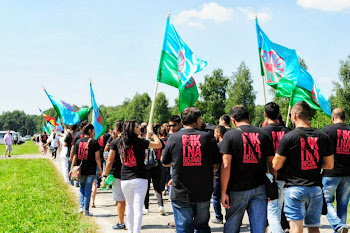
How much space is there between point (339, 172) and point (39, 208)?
6.62 m

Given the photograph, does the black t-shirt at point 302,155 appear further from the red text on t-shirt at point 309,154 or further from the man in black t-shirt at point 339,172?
the man in black t-shirt at point 339,172

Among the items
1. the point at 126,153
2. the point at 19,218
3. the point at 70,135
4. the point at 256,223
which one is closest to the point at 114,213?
the point at 19,218

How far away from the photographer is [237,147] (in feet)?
15.4

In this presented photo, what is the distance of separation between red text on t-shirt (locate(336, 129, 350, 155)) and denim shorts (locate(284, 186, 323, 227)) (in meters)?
1.85

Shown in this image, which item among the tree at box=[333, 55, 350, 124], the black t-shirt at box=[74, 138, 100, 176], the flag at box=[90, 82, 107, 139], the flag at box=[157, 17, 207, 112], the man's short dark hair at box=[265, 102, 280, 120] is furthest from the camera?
the tree at box=[333, 55, 350, 124]

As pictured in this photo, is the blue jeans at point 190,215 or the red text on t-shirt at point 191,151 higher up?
the red text on t-shirt at point 191,151

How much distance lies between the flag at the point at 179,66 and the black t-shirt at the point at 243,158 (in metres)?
3.11

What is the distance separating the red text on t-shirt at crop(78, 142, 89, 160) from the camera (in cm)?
862

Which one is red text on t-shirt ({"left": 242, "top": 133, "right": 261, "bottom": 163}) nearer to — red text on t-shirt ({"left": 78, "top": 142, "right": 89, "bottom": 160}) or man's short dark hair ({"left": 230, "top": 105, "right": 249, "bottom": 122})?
man's short dark hair ({"left": 230, "top": 105, "right": 249, "bottom": 122})

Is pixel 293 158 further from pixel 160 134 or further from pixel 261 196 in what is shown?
pixel 160 134

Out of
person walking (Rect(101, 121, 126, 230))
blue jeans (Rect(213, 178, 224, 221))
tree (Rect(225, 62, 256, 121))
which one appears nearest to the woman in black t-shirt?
person walking (Rect(101, 121, 126, 230))

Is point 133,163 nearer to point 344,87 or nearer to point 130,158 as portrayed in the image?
point 130,158

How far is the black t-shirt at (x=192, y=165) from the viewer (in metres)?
4.86

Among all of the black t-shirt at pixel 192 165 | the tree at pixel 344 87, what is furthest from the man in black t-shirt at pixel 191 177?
the tree at pixel 344 87
